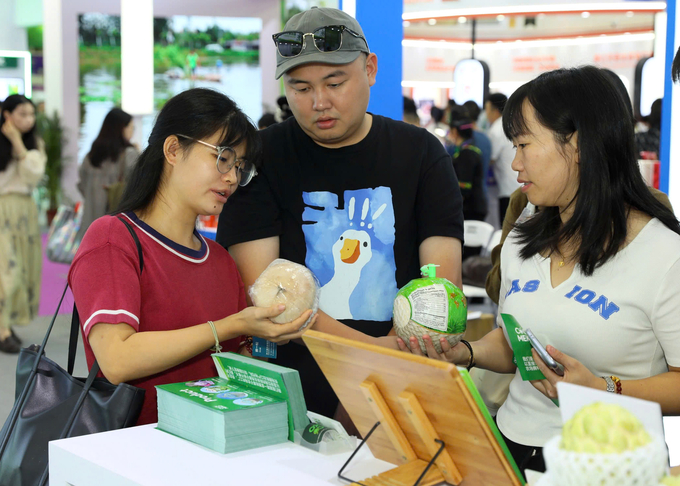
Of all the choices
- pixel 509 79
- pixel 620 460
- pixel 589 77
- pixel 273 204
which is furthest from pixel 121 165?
pixel 509 79

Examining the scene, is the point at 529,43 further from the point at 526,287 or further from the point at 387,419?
the point at 387,419

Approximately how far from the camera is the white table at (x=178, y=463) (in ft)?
4.51

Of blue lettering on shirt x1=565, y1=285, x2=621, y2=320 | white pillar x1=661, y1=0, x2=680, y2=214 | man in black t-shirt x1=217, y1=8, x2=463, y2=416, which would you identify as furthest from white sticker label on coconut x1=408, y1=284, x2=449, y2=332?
white pillar x1=661, y1=0, x2=680, y2=214

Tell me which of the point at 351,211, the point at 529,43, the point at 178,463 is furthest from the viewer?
the point at 529,43

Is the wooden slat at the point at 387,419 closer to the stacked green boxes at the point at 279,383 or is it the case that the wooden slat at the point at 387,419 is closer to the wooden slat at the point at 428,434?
the wooden slat at the point at 428,434

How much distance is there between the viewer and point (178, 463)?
1443mm

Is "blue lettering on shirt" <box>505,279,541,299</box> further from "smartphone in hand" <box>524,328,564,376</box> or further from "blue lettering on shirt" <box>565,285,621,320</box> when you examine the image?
"smartphone in hand" <box>524,328,564,376</box>

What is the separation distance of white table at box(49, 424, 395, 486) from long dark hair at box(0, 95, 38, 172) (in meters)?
4.55

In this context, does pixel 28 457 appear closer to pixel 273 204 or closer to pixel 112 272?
pixel 112 272

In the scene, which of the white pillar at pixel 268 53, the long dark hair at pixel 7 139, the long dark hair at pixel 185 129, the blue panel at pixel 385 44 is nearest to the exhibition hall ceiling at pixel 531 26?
the white pillar at pixel 268 53

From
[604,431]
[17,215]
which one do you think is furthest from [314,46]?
[17,215]

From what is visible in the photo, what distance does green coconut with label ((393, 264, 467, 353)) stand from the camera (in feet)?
5.30

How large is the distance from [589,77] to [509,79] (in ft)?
53.2

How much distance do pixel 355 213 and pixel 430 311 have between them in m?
0.57
